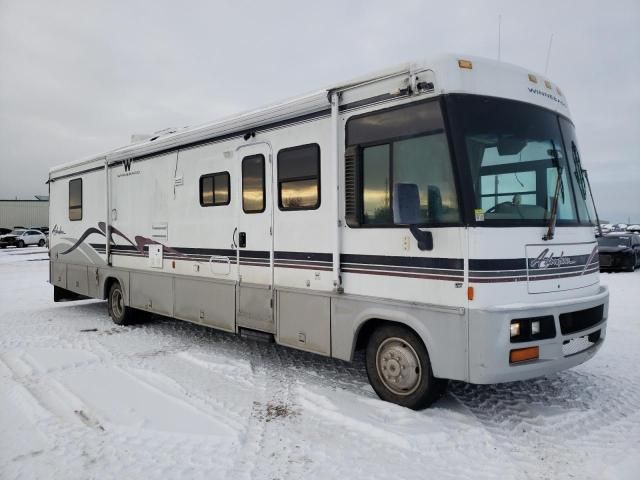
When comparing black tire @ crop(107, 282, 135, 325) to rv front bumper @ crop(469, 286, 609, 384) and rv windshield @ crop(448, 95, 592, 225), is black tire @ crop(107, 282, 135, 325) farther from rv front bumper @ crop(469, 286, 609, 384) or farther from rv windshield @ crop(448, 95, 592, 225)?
rv windshield @ crop(448, 95, 592, 225)

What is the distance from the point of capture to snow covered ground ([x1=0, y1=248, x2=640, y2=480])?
12.6 feet

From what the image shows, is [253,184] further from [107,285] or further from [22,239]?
[22,239]

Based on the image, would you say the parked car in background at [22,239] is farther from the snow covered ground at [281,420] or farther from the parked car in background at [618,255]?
the parked car in background at [618,255]

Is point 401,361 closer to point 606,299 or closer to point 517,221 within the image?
point 517,221

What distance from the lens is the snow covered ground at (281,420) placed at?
12.6 ft

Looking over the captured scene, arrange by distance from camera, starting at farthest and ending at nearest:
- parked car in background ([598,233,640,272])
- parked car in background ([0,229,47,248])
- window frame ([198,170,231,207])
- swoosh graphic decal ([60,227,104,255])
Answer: parked car in background ([0,229,47,248])
parked car in background ([598,233,640,272])
swoosh graphic decal ([60,227,104,255])
window frame ([198,170,231,207])

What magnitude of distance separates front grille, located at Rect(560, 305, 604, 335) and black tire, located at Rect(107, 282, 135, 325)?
23.3 feet

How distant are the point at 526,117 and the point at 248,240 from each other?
3.52 m

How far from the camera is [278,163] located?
6.07 m

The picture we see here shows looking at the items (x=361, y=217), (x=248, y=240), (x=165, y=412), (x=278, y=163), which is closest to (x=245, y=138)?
(x=278, y=163)

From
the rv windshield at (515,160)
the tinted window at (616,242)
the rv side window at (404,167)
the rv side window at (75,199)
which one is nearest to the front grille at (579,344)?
the rv windshield at (515,160)

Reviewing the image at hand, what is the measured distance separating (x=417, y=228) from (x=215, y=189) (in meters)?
3.44

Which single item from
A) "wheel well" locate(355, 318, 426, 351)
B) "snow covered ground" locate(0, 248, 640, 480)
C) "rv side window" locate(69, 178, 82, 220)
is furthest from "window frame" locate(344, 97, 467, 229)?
"rv side window" locate(69, 178, 82, 220)

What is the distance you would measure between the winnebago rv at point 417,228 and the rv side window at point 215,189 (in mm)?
65
